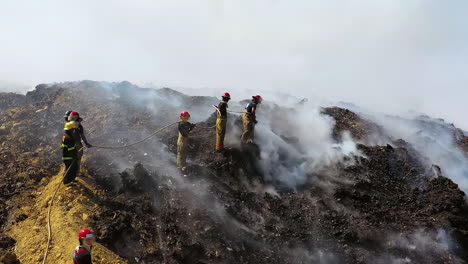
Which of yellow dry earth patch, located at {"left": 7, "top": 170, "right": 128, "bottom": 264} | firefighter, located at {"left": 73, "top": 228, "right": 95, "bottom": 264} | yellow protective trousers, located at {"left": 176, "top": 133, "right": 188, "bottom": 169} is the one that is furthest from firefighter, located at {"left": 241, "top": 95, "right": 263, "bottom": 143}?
firefighter, located at {"left": 73, "top": 228, "right": 95, "bottom": 264}

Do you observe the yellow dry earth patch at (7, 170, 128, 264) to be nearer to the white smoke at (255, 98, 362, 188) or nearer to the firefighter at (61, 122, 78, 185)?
the firefighter at (61, 122, 78, 185)

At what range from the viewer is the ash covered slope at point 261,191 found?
7680 mm

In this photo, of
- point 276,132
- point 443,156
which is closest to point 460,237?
point 443,156

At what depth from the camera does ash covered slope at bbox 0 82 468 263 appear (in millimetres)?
7680

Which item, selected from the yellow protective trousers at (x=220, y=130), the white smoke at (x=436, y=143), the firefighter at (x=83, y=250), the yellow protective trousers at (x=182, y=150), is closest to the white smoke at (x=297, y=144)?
the yellow protective trousers at (x=220, y=130)

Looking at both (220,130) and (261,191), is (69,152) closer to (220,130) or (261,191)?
(220,130)

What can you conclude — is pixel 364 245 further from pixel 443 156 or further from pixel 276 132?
pixel 443 156

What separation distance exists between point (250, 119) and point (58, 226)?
5.90 meters

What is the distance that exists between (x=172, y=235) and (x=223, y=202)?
171 cm

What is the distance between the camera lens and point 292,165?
11.0 metres

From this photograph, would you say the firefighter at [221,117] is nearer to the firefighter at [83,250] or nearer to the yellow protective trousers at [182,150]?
the yellow protective trousers at [182,150]

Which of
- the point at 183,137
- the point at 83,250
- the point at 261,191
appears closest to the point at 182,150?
the point at 183,137

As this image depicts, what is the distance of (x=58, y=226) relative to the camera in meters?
7.12

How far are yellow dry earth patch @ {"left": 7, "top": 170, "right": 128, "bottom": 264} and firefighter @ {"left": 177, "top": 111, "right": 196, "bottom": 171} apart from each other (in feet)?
7.94
